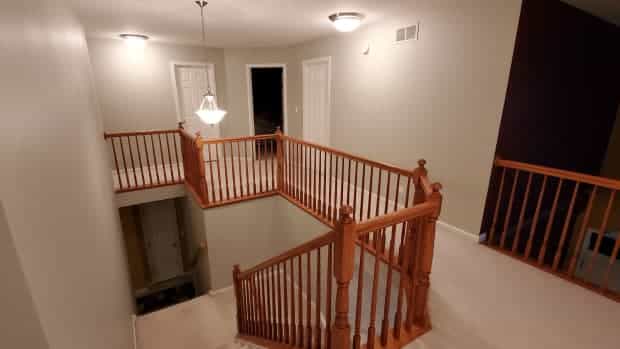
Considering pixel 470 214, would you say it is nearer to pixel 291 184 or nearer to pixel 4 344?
pixel 291 184

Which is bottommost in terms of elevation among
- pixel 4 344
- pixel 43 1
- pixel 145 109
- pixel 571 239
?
pixel 571 239

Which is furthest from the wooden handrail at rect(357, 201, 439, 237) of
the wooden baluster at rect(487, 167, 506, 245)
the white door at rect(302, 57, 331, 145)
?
the white door at rect(302, 57, 331, 145)

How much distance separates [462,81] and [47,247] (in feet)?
11.0

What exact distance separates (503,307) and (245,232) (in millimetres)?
3350

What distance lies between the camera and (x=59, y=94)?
1.68m

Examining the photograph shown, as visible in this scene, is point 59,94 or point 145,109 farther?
point 145,109

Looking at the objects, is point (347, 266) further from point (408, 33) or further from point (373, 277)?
point (408, 33)

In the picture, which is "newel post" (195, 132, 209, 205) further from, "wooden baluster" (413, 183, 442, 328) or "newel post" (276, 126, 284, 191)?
"wooden baluster" (413, 183, 442, 328)

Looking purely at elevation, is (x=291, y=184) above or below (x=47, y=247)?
below

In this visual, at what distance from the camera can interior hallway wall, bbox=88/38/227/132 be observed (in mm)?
4871

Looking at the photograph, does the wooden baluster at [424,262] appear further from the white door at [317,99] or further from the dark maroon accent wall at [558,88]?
the white door at [317,99]

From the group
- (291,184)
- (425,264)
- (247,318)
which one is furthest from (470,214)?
(247,318)

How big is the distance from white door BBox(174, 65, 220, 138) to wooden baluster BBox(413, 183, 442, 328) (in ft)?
17.8

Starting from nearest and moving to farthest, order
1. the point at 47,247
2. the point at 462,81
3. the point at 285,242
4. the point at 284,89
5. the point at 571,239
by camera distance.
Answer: the point at 47,247 < the point at 462,81 < the point at 571,239 < the point at 285,242 < the point at 284,89
